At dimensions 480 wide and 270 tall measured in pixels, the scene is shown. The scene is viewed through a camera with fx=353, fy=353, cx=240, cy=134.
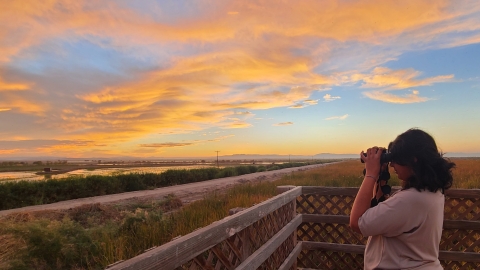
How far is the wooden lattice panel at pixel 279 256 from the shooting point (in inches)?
139

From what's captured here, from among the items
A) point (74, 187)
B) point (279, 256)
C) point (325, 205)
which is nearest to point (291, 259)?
point (279, 256)

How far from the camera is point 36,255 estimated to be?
579cm

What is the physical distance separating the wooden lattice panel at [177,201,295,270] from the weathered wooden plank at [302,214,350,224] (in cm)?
40

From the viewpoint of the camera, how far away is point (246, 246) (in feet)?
9.20

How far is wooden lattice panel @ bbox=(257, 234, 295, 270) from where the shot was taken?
3.53m

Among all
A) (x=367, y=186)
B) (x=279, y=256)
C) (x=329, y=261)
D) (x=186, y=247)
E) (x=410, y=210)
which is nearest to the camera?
(x=186, y=247)

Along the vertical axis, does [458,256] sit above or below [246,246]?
below

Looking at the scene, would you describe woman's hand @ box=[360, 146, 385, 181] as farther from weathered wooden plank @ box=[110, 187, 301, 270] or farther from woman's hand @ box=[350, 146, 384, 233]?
weathered wooden plank @ box=[110, 187, 301, 270]

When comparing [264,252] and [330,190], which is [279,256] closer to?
[264,252]

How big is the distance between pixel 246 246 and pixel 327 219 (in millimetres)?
2269

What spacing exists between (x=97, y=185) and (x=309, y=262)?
63.1 ft

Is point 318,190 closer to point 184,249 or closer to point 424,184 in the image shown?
point 424,184

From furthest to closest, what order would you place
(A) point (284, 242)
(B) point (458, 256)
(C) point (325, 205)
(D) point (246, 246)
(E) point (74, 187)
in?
(E) point (74, 187)
(C) point (325, 205)
(B) point (458, 256)
(A) point (284, 242)
(D) point (246, 246)

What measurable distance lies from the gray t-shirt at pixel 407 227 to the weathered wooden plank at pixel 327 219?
8.70ft
